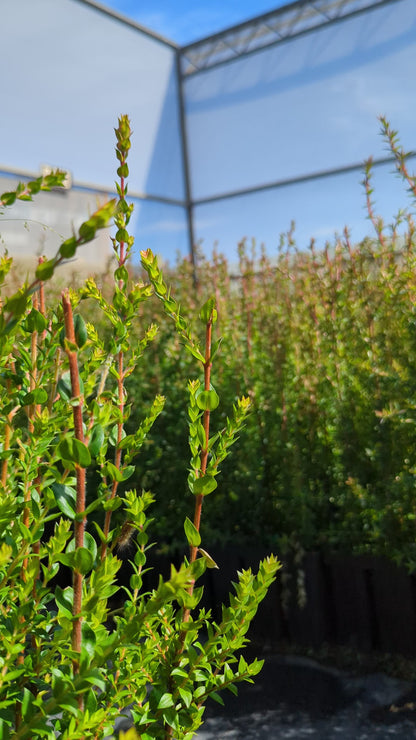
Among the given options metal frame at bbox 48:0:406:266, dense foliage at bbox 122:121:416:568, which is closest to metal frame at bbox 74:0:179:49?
metal frame at bbox 48:0:406:266

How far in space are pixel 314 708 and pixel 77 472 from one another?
77.8 inches

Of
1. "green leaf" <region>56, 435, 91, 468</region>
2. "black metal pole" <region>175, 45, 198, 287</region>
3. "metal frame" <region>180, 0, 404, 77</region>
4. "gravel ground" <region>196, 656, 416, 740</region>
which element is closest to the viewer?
"green leaf" <region>56, 435, 91, 468</region>

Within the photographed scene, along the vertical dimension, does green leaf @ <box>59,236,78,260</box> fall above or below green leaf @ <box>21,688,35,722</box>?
above

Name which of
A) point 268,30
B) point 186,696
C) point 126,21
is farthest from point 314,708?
point 126,21

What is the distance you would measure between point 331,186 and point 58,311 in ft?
45.8

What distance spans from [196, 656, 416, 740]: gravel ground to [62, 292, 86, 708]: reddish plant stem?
63.4 inches

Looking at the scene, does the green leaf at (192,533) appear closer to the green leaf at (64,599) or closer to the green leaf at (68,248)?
the green leaf at (64,599)

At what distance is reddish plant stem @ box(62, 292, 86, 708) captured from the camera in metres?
0.60

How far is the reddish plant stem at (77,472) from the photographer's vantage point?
60 centimetres

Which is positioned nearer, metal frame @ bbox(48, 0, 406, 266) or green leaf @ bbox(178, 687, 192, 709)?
green leaf @ bbox(178, 687, 192, 709)

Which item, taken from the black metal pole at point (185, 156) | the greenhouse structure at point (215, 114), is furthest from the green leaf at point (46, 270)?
the black metal pole at point (185, 156)

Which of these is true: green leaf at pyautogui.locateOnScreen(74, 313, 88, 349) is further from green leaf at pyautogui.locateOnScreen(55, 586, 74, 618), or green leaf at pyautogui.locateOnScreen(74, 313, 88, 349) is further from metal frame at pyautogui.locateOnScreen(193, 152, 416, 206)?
metal frame at pyautogui.locateOnScreen(193, 152, 416, 206)

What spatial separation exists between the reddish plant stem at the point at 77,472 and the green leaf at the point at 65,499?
1cm

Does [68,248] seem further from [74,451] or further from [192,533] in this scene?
[192,533]
